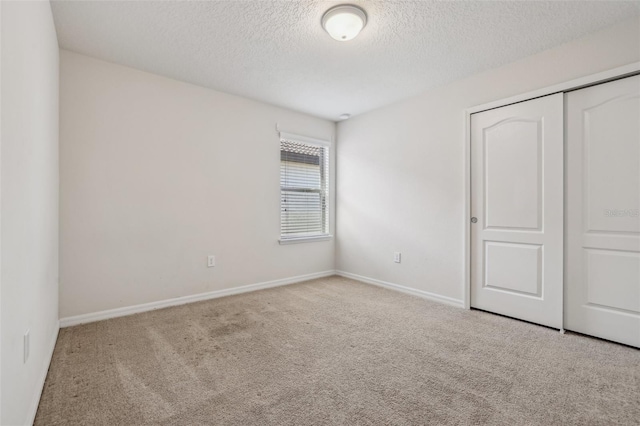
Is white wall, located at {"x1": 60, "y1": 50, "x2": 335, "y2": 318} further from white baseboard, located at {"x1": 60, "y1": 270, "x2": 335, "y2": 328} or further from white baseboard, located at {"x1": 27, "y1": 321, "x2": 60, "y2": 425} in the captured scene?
white baseboard, located at {"x1": 27, "y1": 321, "x2": 60, "y2": 425}

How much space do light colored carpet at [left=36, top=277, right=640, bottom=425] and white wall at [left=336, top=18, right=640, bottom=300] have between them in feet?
2.76

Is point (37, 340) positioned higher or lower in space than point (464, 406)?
higher

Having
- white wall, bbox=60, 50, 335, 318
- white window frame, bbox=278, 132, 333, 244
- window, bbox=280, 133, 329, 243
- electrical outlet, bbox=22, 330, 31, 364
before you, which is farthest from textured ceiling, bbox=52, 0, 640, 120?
electrical outlet, bbox=22, 330, 31, 364

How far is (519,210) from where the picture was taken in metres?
2.87

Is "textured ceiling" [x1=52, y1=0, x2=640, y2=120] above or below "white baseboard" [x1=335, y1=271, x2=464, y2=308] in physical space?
above

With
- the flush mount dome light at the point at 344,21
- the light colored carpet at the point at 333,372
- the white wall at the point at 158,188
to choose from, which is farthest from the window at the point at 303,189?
the flush mount dome light at the point at 344,21

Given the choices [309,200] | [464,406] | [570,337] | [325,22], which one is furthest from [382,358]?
[309,200]

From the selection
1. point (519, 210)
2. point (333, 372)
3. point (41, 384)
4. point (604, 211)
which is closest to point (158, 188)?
point (41, 384)

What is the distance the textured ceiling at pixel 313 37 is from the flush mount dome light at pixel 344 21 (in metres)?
0.05

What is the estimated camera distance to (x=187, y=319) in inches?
113

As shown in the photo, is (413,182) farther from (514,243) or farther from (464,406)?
(464,406)

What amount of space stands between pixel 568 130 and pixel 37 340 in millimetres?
4102

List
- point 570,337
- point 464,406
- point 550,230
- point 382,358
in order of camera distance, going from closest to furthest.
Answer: point 464,406 → point 382,358 → point 570,337 → point 550,230

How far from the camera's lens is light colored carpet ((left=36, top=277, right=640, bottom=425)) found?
5.12 feet
